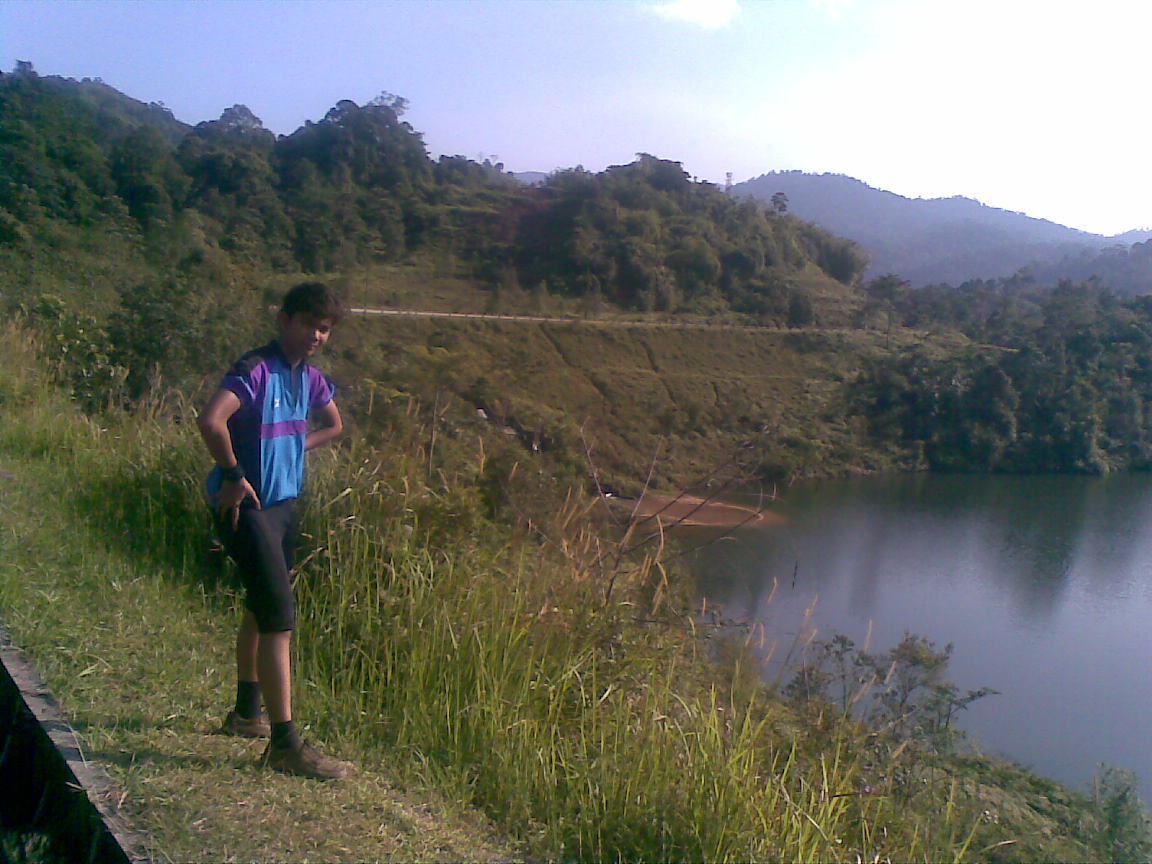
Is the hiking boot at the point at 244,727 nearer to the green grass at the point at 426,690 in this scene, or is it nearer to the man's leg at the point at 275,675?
the green grass at the point at 426,690

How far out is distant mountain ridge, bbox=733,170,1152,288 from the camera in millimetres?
103250

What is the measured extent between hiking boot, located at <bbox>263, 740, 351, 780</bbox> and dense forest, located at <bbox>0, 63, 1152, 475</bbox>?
6.14 metres

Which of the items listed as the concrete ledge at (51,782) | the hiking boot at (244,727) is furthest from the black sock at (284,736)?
the concrete ledge at (51,782)

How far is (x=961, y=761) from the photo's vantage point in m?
11.1

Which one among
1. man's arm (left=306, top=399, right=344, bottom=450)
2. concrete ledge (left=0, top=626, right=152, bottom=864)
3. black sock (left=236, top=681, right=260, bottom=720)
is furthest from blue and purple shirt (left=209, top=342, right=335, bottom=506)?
concrete ledge (left=0, top=626, right=152, bottom=864)

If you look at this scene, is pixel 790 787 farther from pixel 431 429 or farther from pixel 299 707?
pixel 431 429

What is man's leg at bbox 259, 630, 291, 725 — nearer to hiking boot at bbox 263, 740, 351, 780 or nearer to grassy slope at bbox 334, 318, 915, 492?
hiking boot at bbox 263, 740, 351, 780

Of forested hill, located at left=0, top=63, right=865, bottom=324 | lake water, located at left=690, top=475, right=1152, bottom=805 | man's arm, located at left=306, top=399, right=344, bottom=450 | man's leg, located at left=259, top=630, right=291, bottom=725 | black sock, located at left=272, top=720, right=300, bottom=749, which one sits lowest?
lake water, located at left=690, top=475, right=1152, bottom=805

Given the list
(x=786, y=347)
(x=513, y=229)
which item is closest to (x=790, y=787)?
(x=786, y=347)

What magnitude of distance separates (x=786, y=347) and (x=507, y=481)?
37.0 metres

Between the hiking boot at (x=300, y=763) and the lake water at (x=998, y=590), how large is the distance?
3.60m

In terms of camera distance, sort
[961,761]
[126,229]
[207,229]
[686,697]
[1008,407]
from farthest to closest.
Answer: [1008,407], [207,229], [126,229], [961,761], [686,697]

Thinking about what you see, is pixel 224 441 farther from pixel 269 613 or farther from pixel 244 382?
pixel 269 613

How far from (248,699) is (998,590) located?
66.3 feet
